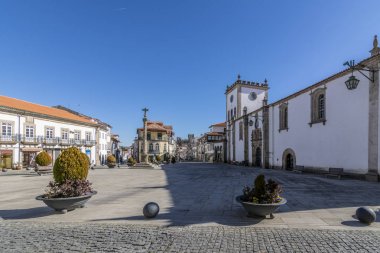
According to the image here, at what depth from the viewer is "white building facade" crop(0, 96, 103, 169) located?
29094 millimetres

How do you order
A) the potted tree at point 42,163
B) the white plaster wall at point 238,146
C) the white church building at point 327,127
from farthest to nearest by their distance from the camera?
the white plaster wall at point 238,146 < the potted tree at point 42,163 < the white church building at point 327,127

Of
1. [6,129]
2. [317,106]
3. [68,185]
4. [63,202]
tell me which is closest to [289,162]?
[317,106]

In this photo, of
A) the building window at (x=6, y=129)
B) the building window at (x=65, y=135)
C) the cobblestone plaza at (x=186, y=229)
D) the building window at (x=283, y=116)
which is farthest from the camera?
the building window at (x=65, y=135)

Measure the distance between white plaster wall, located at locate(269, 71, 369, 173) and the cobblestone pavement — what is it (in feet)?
44.9

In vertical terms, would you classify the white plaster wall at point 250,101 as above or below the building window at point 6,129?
above

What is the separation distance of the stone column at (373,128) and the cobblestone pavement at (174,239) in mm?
12318

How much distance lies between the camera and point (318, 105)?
70.9ft

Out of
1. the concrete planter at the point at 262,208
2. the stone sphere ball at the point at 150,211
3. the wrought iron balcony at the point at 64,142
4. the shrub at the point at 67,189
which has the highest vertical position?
the wrought iron balcony at the point at 64,142

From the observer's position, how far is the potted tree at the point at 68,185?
696 centimetres

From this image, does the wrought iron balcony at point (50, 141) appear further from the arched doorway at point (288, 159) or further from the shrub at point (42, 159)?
the arched doorway at point (288, 159)

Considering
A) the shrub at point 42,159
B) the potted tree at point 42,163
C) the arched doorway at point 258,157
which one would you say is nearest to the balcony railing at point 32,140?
the potted tree at point 42,163

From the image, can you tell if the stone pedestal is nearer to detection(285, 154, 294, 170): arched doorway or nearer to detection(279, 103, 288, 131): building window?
detection(285, 154, 294, 170): arched doorway

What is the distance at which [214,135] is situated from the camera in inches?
2451

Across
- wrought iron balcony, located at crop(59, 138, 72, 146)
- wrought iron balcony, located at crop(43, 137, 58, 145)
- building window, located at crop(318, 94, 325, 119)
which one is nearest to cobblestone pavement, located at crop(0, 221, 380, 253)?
building window, located at crop(318, 94, 325, 119)
